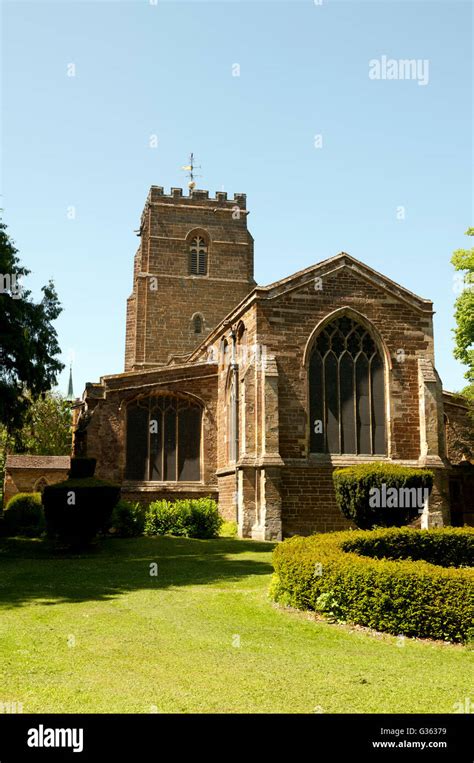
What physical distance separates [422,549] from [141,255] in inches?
1244

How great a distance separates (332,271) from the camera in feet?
81.0

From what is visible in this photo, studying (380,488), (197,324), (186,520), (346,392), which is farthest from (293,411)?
(197,324)

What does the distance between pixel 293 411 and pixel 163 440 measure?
21.6 feet

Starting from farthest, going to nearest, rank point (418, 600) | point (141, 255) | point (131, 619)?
1. point (141, 255)
2. point (131, 619)
3. point (418, 600)

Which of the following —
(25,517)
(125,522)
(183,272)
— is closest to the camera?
(125,522)

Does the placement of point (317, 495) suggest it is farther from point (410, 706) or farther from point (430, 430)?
point (410, 706)

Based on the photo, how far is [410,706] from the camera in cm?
634

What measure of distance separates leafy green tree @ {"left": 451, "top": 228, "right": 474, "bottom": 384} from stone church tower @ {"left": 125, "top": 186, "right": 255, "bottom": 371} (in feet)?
49.3

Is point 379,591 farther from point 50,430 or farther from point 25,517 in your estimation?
point 50,430

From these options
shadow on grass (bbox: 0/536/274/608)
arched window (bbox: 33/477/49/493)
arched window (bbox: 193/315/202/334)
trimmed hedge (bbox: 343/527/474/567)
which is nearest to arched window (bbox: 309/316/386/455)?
shadow on grass (bbox: 0/536/274/608)

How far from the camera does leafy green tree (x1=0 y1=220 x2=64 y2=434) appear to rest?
19.8 metres

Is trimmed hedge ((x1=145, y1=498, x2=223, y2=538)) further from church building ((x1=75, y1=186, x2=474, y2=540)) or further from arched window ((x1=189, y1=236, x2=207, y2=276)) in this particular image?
arched window ((x1=189, y1=236, x2=207, y2=276))

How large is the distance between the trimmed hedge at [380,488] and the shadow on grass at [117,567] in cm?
266
